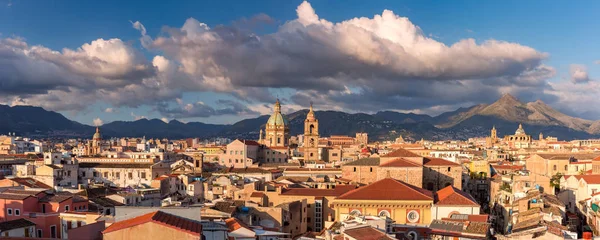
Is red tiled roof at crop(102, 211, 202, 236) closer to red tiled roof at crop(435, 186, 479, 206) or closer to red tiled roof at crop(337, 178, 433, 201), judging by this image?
red tiled roof at crop(337, 178, 433, 201)

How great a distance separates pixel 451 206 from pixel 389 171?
1352 centimetres

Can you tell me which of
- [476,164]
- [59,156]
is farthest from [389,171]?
[59,156]

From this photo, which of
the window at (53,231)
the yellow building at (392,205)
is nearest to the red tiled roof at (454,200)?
the yellow building at (392,205)

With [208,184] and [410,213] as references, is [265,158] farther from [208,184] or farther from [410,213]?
[410,213]

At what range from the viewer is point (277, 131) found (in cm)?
12219

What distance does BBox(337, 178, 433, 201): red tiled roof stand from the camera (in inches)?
1813

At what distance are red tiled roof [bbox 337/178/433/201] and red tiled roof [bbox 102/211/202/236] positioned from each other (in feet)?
85.5

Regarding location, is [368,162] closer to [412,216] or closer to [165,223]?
[412,216]

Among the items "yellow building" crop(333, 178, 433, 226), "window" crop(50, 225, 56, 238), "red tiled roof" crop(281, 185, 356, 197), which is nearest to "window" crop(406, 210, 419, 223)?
"yellow building" crop(333, 178, 433, 226)

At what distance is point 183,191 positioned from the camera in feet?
195

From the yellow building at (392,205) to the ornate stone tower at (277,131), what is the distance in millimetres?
75458

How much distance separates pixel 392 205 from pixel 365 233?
19557mm

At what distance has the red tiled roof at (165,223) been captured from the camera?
1981 centimetres

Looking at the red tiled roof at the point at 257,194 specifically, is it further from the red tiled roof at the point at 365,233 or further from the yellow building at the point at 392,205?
the red tiled roof at the point at 365,233
